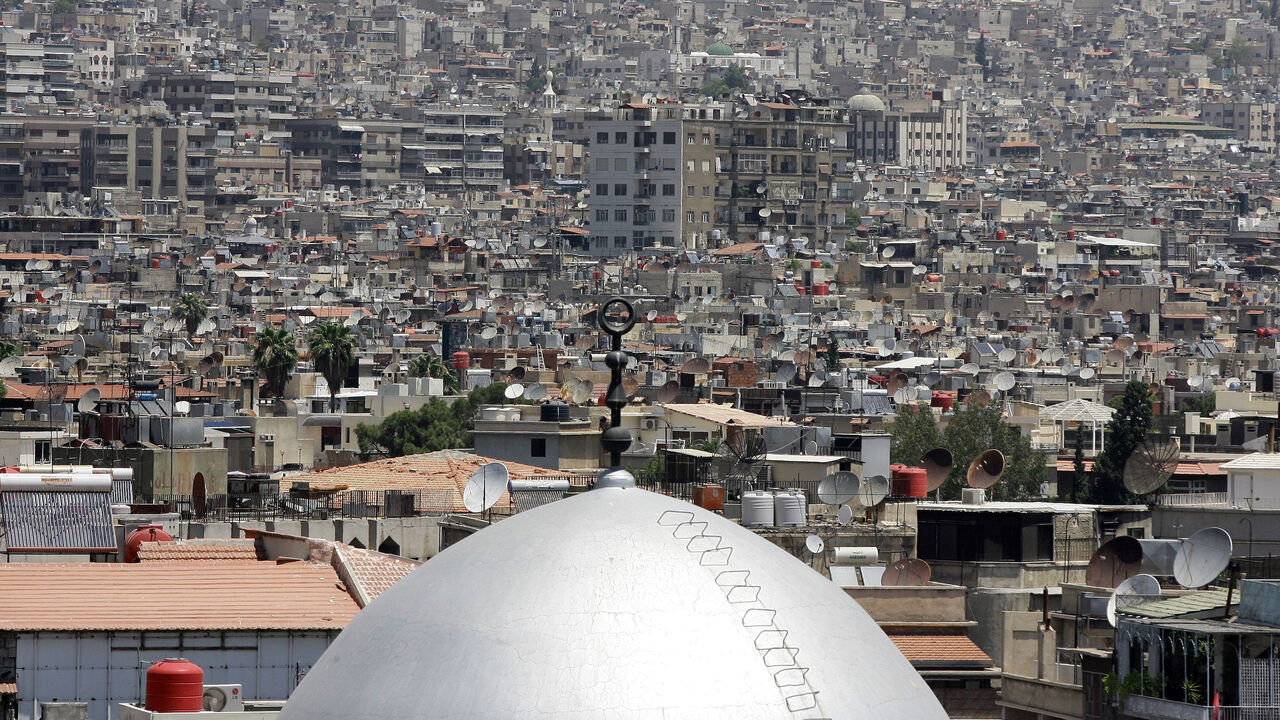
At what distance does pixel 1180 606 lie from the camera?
1786 centimetres

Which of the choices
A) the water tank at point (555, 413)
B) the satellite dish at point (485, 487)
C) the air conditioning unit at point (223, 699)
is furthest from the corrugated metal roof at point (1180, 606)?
the water tank at point (555, 413)

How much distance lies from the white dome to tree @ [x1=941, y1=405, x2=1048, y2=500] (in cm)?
3112

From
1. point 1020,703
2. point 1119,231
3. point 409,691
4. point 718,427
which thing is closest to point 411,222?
point 1119,231

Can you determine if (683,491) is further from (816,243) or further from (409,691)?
(816,243)

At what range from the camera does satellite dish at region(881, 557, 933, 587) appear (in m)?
22.7

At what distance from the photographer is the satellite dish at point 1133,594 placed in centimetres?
1819

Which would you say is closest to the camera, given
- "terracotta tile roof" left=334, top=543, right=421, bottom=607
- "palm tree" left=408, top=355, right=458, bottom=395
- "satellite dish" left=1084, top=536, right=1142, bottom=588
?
"terracotta tile roof" left=334, top=543, right=421, bottom=607

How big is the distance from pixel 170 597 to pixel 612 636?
34.6 feet

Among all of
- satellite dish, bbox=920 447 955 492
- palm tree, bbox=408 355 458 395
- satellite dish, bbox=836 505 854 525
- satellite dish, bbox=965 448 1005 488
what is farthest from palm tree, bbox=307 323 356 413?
satellite dish, bbox=836 505 854 525

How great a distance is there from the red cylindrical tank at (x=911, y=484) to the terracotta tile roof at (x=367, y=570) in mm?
11161

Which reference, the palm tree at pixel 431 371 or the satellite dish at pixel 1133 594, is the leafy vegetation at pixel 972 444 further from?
the satellite dish at pixel 1133 594

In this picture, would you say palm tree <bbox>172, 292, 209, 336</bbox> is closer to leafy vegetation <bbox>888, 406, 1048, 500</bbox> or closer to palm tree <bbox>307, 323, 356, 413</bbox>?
palm tree <bbox>307, 323, 356, 413</bbox>

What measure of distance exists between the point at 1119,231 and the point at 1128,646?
5171 inches

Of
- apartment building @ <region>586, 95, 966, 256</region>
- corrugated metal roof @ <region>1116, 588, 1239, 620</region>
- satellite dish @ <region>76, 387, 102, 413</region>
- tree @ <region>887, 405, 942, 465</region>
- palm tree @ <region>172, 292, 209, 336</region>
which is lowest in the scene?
tree @ <region>887, 405, 942, 465</region>
